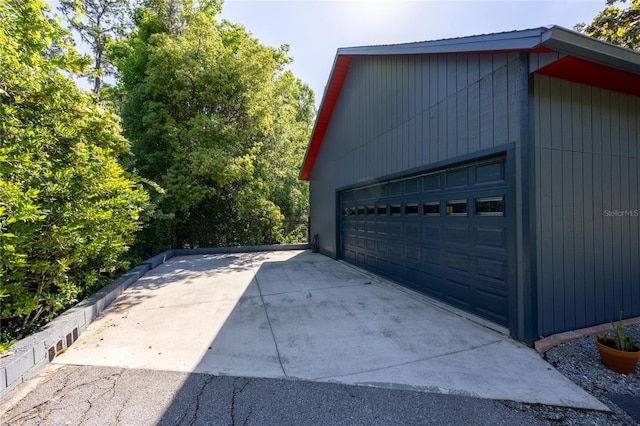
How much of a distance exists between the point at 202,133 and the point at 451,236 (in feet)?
29.6

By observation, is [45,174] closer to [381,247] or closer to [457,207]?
[457,207]

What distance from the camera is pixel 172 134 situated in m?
10.2

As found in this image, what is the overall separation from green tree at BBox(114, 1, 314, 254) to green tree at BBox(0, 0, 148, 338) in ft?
18.2

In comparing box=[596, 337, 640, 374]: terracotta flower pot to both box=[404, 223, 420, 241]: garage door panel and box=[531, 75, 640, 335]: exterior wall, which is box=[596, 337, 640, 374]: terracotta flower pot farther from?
box=[404, 223, 420, 241]: garage door panel

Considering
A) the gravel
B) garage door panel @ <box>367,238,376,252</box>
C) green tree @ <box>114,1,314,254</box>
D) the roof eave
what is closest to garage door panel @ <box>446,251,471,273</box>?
the gravel

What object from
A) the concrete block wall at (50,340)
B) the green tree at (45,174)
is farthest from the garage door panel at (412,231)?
the concrete block wall at (50,340)

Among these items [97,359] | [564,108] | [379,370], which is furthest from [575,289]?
[97,359]

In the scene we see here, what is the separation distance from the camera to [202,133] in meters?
10.2

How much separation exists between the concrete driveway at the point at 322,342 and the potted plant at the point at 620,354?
1.81 ft

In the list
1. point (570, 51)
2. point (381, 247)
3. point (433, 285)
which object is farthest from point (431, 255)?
point (570, 51)

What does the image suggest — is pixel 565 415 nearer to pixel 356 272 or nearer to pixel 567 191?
pixel 567 191

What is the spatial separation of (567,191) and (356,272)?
480cm

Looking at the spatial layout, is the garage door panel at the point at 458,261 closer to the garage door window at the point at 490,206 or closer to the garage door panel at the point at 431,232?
the garage door panel at the point at 431,232

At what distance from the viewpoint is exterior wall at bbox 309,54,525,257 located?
3.79 meters
